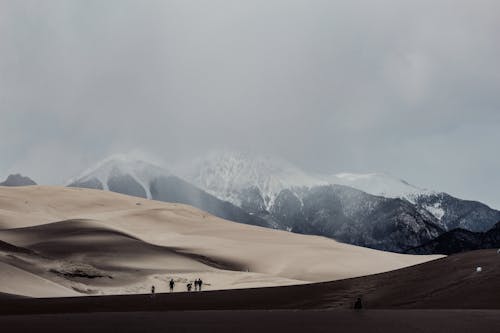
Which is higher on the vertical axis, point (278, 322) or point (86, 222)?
point (86, 222)

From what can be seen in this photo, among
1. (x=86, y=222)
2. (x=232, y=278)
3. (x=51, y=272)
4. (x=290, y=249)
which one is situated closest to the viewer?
(x=51, y=272)

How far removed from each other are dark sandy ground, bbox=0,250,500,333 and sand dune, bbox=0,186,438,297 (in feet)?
33.0

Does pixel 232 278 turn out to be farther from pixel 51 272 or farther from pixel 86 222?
pixel 86 222

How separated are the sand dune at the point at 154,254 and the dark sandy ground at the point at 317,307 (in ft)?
33.0

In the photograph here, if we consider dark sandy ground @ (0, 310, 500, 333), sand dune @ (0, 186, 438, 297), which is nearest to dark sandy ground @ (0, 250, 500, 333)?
dark sandy ground @ (0, 310, 500, 333)

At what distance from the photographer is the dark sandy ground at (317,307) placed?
21.2 meters

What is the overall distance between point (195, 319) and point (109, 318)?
2.80 m

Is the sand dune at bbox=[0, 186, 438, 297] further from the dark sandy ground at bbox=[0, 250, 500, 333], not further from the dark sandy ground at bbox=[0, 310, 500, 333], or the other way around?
the dark sandy ground at bbox=[0, 310, 500, 333]

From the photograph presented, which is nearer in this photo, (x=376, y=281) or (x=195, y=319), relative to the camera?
(x=195, y=319)

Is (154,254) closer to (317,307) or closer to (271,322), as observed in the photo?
(317,307)

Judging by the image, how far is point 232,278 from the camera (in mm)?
64812

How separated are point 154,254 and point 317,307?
4996 centimetres

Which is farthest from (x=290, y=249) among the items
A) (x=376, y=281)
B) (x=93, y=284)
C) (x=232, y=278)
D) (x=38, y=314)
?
Result: (x=38, y=314)

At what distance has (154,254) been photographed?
77375 millimetres
